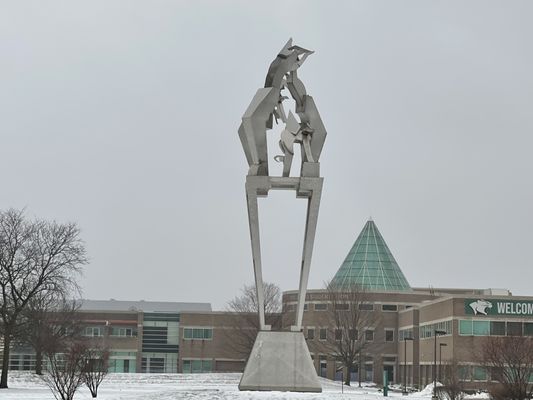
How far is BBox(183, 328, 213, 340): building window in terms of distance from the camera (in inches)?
4048

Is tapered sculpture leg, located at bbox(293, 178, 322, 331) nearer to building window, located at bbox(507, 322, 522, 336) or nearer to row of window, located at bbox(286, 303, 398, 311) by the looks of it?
building window, located at bbox(507, 322, 522, 336)

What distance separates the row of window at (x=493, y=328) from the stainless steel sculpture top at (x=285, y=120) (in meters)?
42.8

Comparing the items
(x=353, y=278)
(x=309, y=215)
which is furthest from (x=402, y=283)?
(x=309, y=215)

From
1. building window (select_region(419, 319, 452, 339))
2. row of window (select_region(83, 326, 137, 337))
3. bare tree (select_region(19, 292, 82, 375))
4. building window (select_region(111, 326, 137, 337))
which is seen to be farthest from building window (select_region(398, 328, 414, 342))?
bare tree (select_region(19, 292, 82, 375))

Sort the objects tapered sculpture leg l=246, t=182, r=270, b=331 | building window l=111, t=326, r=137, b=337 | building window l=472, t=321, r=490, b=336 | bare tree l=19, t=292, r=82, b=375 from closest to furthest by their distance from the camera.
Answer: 1. tapered sculpture leg l=246, t=182, r=270, b=331
2. bare tree l=19, t=292, r=82, b=375
3. building window l=472, t=321, r=490, b=336
4. building window l=111, t=326, r=137, b=337

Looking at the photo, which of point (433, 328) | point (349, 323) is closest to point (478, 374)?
point (433, 328)

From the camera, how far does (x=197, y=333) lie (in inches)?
4065

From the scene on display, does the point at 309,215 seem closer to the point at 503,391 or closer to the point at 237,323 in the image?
the point at 503,391

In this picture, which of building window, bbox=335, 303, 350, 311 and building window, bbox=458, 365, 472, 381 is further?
building window, bbox=335, 303, 350, 311

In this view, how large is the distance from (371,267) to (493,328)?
29499mm

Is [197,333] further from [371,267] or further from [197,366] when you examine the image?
[371,267]

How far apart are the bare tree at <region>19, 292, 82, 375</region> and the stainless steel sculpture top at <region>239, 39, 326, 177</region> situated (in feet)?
→ 68.7

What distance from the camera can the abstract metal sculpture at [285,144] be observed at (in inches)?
1302

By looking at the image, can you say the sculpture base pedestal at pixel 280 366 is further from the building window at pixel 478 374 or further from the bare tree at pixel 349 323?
the bare tree at pixel 349 323
